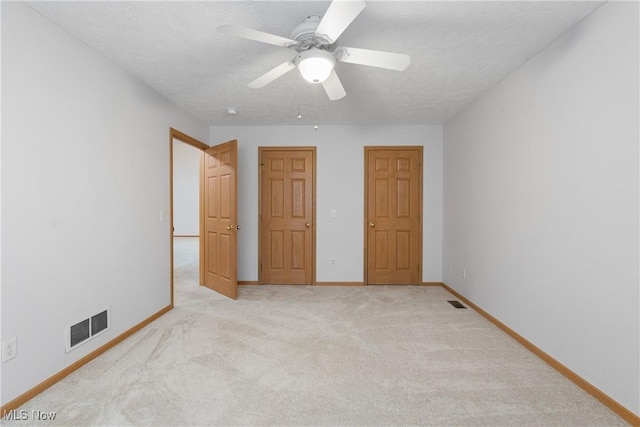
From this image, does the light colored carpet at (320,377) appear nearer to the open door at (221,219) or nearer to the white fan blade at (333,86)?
the open door at (221,219)

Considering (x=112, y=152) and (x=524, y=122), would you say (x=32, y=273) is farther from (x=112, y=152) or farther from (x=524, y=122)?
(x=524, y=122)

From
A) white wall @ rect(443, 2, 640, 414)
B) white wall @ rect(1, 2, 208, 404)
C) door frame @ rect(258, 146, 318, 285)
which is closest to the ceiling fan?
white wall @ rect(443, 2, 640, 414)

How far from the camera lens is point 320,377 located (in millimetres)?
2020

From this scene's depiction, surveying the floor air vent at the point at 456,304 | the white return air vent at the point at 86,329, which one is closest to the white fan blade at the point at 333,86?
the white return air vent at the point at 86,329

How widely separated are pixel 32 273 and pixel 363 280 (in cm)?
357

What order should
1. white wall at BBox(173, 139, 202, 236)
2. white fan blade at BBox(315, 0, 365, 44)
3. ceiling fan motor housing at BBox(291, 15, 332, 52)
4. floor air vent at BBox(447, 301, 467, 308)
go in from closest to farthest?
white fan blade at BBox(315, 0, 365, 44) < ceiling fan motor housing at BBox(291, 15, 332, 52) < floor air vent at BBox(447, 301, 467, 308) < white wall at BBox(173, 139, 202, 236)

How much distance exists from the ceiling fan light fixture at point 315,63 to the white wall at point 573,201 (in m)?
1.61

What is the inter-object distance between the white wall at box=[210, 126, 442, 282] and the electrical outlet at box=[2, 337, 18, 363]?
2800mm

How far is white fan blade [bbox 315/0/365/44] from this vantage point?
136cm

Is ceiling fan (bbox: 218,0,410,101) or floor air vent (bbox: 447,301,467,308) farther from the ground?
ceiling fan (bbox: 218,0,410,101)

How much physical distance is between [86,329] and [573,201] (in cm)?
354

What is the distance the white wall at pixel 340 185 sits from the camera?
436cm

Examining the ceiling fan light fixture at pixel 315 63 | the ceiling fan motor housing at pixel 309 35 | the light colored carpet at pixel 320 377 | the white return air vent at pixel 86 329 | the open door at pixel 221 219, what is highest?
the ceiling fan motor housing at pixel 309 35

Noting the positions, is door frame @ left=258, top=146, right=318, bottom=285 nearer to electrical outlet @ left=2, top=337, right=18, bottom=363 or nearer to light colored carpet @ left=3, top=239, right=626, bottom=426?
light colored carpet @ left=3, top=239, right=626, bottom=426
